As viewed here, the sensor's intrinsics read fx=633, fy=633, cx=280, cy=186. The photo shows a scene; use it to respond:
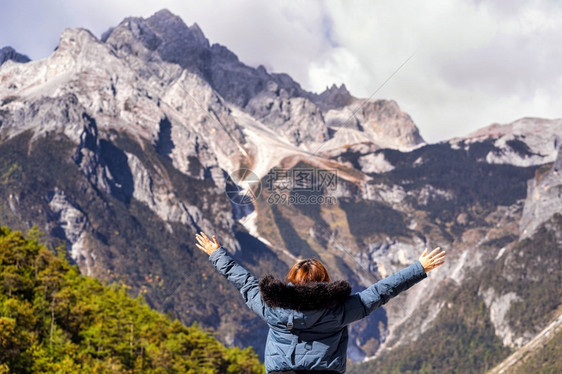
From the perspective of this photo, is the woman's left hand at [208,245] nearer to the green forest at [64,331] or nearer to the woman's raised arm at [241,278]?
the woman's raised arm at [241,278]

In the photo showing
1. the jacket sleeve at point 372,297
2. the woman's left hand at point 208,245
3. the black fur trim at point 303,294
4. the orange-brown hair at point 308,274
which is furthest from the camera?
the woman's left hand at point 208,245

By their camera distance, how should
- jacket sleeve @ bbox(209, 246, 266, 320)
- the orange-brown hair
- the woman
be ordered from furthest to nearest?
jacket sleeve @ bbox(209, 246, 266, 320)
the orange-brown hair
the woman

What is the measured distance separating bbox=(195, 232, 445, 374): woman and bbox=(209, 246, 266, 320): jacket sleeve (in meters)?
0.02

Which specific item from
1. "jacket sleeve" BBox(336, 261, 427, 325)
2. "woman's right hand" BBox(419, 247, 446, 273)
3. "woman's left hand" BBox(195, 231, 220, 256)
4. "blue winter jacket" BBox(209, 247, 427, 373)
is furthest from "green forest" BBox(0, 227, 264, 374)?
"woman's right hand" BBox(419, 247, 446, 273)

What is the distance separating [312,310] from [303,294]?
0.27m

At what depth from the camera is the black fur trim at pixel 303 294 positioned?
8.48 metres

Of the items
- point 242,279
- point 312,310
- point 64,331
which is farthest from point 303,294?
point 64,331

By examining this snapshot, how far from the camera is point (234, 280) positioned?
9.37 m

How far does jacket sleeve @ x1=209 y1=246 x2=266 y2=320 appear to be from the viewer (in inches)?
356

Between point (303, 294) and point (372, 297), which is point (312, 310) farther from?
point (372, 297)

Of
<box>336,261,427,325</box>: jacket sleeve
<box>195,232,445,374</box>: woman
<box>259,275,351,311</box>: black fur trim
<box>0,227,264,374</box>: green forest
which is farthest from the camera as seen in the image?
<box>0,227,264,374</box>: green forest

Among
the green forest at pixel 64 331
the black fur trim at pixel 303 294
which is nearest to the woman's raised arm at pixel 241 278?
the black fur trim at pixel 303 294

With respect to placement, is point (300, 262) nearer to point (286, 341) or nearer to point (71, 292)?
point (286, 341)

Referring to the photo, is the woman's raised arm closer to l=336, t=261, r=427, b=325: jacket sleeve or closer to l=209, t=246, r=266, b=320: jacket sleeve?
l=209, t=246, r=266, b=320: jacket sleeve
